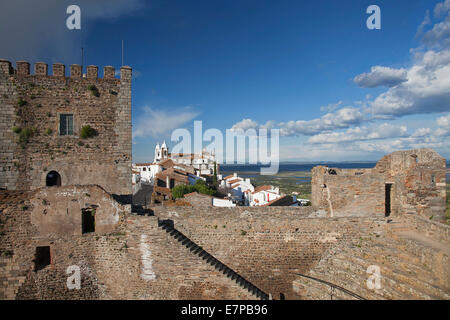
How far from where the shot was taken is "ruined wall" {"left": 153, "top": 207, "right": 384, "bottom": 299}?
10.4 meters

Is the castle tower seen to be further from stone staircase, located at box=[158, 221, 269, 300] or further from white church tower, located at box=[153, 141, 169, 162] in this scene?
stone staircase, located at box=[158, 221, 269, 300]

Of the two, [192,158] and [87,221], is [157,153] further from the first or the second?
[87,221]

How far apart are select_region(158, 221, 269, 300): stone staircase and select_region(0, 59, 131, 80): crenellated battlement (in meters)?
6.99

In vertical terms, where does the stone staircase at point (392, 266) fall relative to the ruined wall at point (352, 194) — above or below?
below

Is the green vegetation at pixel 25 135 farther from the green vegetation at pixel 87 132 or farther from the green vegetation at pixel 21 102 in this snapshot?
the green vegetation at pixel 87 132

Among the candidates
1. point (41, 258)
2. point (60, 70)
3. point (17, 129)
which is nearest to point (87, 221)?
point (41, 258)

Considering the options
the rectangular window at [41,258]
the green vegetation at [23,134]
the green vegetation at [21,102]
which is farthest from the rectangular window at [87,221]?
the green vegetation at [21,102]

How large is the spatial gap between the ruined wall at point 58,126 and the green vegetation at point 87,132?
0.43 ft

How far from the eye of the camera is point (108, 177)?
11.6 m

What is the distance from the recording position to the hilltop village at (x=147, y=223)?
30.2 feet

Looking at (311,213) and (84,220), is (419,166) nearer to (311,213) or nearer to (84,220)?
(311,213)
